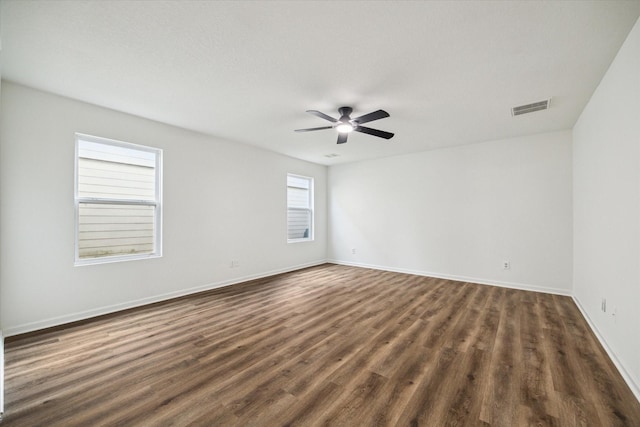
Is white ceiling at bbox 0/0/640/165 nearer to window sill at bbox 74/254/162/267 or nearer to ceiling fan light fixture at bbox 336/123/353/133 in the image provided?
ceiling fan light fixture at bbox 336/123/353/133

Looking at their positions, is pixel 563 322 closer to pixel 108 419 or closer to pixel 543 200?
pixel 543 200

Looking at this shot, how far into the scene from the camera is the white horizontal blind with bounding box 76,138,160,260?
10.9 feet

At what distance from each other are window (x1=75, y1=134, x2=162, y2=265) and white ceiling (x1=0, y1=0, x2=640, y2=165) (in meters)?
0.59

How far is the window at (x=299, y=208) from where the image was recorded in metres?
6.30

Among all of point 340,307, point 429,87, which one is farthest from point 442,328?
point 429,87

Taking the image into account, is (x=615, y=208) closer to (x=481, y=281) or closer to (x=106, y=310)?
(x=481, y=281)

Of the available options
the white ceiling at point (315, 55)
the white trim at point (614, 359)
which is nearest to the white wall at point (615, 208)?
the white trim at point (614, 359)

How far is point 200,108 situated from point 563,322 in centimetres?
519

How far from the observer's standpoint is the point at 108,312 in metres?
3.38

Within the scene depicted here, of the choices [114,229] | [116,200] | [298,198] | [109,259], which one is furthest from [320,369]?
[298,198]

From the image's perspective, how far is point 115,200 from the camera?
3520mm

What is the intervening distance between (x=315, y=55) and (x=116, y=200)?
3186 mm

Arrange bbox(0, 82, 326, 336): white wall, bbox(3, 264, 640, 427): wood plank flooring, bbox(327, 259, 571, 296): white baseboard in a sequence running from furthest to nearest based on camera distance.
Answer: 1. bbox(327, 259, 571, 296): white baseboard
2. bbox(0, 82, 326, 336): white wall
3. bbox(3, 264, 640, 427): wood plank flooring

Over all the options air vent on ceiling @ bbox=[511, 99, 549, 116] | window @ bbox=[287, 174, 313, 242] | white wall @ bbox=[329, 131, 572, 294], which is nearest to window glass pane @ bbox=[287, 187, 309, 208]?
window @ bbox=[287, 174, 313, 242]
